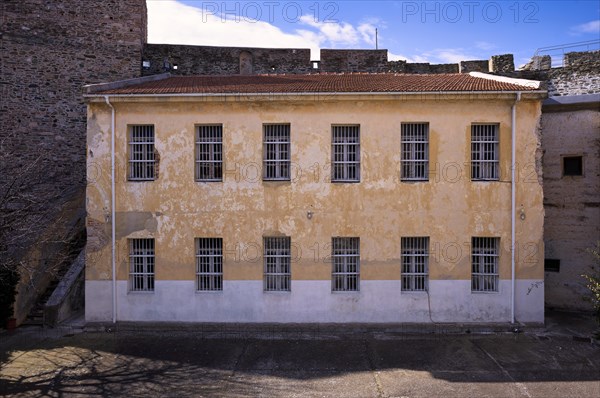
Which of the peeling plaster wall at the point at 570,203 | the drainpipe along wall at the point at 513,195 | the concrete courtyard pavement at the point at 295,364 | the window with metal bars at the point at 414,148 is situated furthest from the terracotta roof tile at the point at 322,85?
the concrete courtyard pavement at the point at 295,364

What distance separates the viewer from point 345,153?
12164 mm

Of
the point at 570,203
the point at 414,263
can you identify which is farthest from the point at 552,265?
the point at 414,263

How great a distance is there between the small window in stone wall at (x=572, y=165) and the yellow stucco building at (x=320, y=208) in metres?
2.69

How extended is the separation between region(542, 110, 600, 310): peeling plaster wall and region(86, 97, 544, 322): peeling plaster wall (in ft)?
8.02

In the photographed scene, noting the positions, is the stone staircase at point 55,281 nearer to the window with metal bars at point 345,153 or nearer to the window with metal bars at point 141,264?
the window with metal bars at point 141,264

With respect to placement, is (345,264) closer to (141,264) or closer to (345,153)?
(345,153)

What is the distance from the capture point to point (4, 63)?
56.6 ft

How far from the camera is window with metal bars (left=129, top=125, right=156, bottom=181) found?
1225 centimetres

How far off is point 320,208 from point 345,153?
1.67 m

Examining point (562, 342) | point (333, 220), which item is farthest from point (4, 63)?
point (562, 342)

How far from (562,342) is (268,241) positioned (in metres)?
7.78

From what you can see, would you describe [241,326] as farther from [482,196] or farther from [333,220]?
[482,196]

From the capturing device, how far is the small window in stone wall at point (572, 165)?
13.5 m

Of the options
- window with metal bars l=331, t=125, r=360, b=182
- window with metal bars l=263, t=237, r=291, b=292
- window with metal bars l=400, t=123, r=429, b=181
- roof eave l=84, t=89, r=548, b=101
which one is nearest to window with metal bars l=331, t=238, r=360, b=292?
window with metal bars l=263, t=237, r=291, b=292
